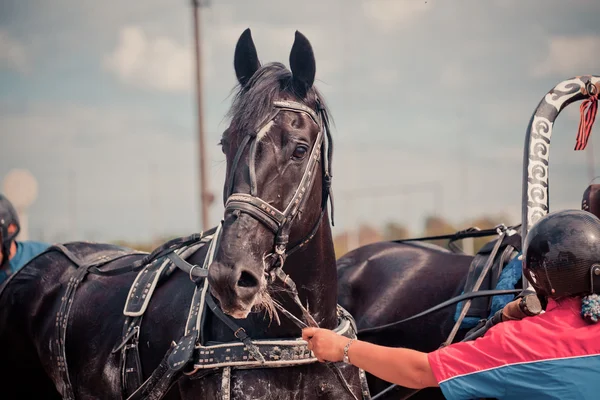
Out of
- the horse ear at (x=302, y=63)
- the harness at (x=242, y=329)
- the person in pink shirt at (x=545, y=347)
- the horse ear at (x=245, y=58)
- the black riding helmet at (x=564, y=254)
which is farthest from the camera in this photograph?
the horse ear at (x=245, y=58)

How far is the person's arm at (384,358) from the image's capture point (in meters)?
2.40

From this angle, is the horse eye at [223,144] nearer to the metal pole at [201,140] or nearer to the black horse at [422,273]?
the black horse at [422,273]

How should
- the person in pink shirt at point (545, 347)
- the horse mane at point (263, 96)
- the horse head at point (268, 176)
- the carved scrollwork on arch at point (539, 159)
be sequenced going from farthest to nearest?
1. the carved scrollwork on arch at point (539, 159)
2. the horse mane at point (263, 96)
3. the horse head at point (268, 176)
4. the person in pink shirt at point (545, 347)

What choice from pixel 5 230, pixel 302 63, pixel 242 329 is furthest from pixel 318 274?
pixel 5 230

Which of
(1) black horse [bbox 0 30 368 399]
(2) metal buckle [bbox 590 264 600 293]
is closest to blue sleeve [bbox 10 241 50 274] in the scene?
(1) black horse [bbox 0 30 368 399]

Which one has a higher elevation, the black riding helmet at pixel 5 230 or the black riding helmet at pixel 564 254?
the black riding helmet at pixel 564 254

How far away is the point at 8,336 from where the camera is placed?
16.1 ft

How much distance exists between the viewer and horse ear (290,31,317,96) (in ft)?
10.9

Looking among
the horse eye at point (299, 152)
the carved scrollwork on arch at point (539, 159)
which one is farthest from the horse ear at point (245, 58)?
the carved scrollwork on arch at point (539, 159)

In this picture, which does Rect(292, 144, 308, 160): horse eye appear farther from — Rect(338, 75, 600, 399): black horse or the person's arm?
Rect(338, 75, 600, 399): black horse

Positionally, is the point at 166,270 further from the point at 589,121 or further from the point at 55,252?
the point at 589,121

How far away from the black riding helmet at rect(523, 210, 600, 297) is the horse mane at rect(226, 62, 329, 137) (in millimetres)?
1346

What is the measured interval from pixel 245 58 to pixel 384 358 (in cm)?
183

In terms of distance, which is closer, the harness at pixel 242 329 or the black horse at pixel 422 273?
the harness at pixel 242 329
